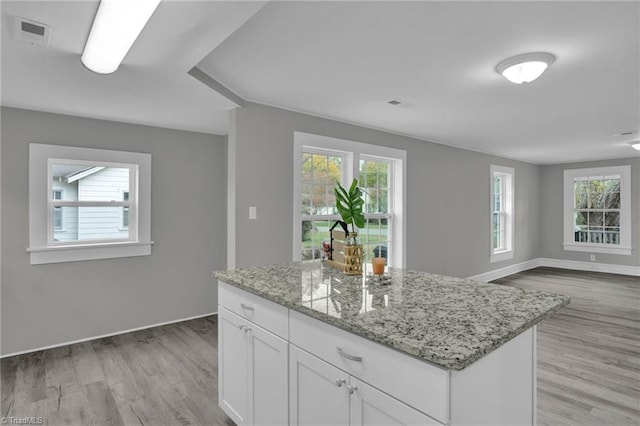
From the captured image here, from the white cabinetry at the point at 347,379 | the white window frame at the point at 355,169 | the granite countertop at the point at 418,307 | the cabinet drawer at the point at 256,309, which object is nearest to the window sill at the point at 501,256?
the white window frame at the point at 355,169

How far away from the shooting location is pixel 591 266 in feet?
24.5

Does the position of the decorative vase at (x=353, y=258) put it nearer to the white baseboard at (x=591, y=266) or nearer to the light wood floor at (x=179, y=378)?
the light wood floor at (x=179, y=378)

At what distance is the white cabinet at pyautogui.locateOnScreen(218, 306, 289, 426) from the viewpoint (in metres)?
1.67

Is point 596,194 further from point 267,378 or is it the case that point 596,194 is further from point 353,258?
point 267,378

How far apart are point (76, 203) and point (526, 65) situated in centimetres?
404

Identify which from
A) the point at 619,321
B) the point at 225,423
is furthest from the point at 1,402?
the point at 619,321

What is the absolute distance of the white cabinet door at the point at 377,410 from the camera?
3.59ft

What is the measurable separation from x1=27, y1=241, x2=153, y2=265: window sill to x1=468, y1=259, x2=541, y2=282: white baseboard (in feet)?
16.0

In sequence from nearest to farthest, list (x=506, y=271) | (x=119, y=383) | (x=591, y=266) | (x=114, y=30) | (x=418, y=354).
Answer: (x=418, y=354) < (x=114, y=30) < (x=119, y=383) < (x=506, y=271) < (x=591, y=266)

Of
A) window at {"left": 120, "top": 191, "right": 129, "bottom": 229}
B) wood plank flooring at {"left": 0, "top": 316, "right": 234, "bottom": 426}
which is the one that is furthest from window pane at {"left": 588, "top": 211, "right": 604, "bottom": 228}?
window at {"left": 120, "top": 191, "right": 129, "bottom": 229}

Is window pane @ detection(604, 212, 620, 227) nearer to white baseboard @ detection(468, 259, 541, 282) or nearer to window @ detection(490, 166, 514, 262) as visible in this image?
white baseboard @ detection(468, 259, 541, 282)

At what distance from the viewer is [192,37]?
1926 millimetres

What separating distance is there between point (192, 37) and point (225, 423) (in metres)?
2.27

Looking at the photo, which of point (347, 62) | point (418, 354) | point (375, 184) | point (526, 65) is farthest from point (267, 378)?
point (375, 184)
